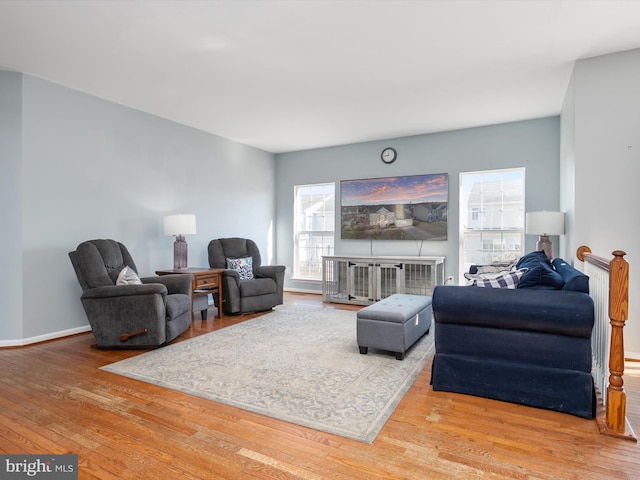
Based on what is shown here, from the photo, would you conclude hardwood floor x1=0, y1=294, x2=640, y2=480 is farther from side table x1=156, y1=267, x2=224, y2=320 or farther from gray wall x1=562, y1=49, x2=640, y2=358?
side table x1=156, y1=267, x2=224, y2=320

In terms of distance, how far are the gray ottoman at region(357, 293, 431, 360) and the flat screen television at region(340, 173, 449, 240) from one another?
2.61 m

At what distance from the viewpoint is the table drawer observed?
454cm

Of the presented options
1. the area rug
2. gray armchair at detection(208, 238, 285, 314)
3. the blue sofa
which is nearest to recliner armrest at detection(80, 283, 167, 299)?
the area rug

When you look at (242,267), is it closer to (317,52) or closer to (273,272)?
(273,272)

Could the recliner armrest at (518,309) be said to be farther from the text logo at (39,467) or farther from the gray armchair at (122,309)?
the gray armchair at (122,309)

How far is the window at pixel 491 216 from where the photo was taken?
5.31 metres

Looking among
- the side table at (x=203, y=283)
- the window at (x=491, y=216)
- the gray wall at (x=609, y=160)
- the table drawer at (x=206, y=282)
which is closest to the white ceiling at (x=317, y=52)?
the gray wall at (x=609, y=160)

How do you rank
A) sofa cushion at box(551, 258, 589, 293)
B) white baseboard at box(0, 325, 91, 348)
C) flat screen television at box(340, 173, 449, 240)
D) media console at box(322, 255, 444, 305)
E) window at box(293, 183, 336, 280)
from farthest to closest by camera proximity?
1. window at box(293, 183, 336, 280)
2. flat screen television at box(340, 173, 449, 240)
3. media console at box(322, 255, 444, 305)
4. white baseboard at box(0, 325, 91, 348)
5. sofa cushion at box(551, 258, 589, 293)

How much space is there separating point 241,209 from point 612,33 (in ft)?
17.1

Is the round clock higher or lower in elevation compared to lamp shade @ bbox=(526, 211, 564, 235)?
higher

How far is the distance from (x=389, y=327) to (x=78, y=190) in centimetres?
363

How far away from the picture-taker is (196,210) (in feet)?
18.3

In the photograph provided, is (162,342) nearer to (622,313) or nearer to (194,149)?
(194,149)

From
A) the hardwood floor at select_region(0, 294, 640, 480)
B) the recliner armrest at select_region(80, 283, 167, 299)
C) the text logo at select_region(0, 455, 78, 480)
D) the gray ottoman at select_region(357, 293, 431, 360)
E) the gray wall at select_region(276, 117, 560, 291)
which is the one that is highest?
the gray wall at select_region(276, 117, 560, 291)
